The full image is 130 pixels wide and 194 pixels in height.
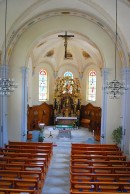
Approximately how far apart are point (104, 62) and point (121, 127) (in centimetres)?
453

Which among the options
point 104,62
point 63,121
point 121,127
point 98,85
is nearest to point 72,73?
point 98,85

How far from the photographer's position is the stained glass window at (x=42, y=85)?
27.2 m

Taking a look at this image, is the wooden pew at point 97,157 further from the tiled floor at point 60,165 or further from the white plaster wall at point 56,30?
the white plaster wall at point 56,30

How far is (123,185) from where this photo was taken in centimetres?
929

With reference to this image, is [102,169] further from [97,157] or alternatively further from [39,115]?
[39,115]

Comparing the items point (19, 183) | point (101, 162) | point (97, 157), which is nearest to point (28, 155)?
point (97, 157)

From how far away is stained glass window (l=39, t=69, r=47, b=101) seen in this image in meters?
27.2

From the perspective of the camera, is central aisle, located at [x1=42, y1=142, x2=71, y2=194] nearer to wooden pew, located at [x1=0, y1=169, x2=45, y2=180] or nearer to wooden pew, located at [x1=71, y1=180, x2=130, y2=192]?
wooden pew, located at [x1=0, y1=169, x2=45, y2=180]

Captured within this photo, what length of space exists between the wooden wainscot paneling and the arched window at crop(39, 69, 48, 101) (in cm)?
90

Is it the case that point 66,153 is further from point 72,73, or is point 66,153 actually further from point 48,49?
point 72,73

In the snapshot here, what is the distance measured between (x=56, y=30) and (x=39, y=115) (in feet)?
33.9

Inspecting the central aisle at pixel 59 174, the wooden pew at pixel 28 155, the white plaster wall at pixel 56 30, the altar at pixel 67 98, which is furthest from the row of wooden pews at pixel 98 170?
the altar at pixel 67 98

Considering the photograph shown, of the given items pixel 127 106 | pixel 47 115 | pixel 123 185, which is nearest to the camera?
pixel 123 185

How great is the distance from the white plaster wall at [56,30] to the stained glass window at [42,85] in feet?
28.2
